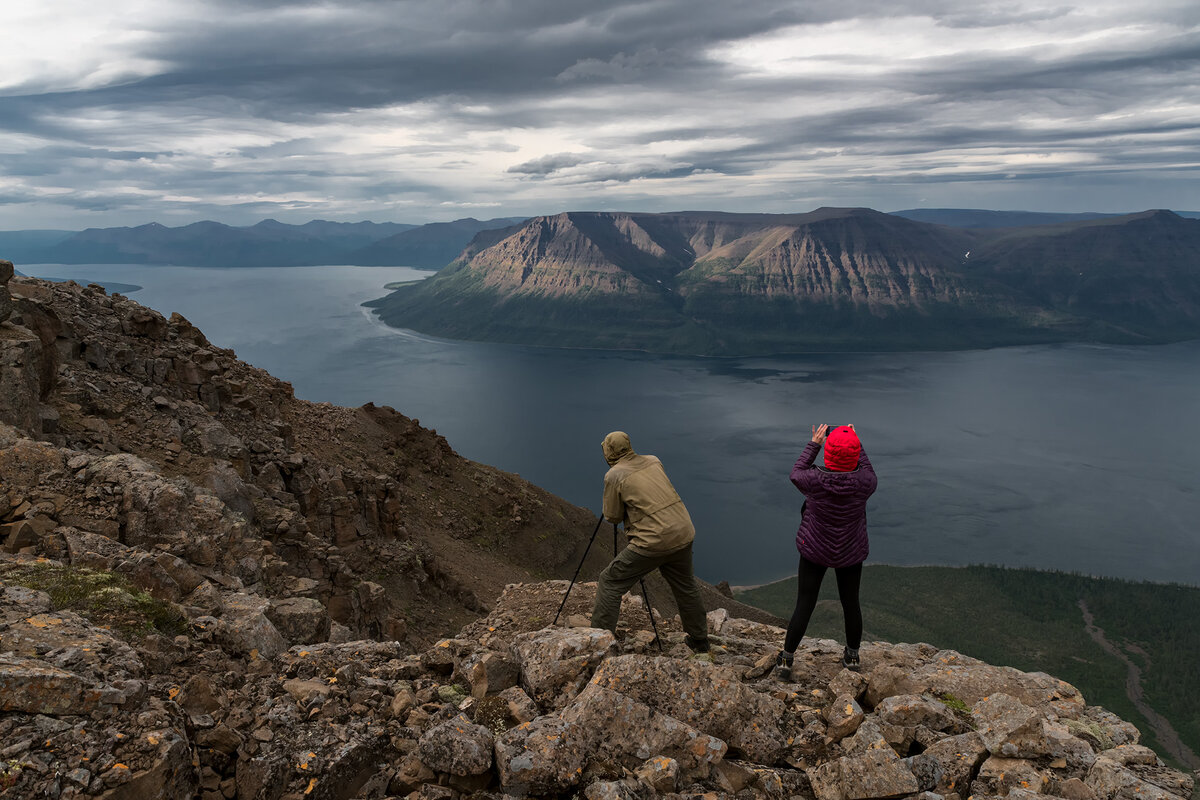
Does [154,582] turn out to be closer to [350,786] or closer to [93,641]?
[93,641]

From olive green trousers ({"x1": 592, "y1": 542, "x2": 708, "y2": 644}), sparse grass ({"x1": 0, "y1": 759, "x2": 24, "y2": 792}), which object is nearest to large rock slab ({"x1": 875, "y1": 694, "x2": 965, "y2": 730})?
olive green trousers ({"x1": 592, "y1": 542, "x2": 708, "y2": 644})

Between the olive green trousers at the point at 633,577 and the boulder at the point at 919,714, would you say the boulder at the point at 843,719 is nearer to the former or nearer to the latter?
the boulder at the point at 919,714

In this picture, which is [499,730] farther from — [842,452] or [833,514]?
[842,452]

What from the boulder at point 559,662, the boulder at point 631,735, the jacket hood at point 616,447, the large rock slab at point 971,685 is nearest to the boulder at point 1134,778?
the large rock slab at point 971,685

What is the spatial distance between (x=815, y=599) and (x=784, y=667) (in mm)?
989

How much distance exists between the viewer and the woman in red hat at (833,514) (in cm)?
831

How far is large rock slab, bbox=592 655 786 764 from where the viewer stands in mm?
6469

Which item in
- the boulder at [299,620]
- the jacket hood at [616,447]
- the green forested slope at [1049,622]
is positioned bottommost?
the green forested slope at [1049,622]

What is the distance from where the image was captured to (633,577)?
8844 millimetres

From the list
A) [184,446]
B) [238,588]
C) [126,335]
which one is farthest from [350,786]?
[126,335]

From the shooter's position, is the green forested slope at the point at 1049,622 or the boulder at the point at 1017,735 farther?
the green forested slope at the point at 1049,622

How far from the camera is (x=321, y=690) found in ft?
22.0

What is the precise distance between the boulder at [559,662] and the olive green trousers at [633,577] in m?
0.91

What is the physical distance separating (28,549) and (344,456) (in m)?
24.9
